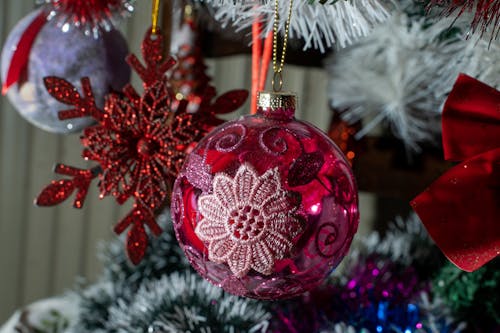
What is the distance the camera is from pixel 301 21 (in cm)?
56

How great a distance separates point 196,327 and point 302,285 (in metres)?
0.17

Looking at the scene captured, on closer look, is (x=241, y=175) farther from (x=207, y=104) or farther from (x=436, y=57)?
(x=436, y=57)

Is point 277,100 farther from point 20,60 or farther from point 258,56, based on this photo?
point 20,60

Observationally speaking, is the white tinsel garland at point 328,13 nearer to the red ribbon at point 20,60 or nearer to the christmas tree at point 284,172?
the christmas tree at point 284,172

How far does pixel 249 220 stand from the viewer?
1.31 feet

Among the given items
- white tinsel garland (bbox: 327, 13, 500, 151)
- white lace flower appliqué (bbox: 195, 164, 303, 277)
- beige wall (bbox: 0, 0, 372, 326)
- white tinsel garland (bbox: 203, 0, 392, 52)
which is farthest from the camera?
beige wall (bbox: 0, 0, 372, 326)

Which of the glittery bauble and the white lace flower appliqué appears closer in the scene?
the white lace flower appliqué

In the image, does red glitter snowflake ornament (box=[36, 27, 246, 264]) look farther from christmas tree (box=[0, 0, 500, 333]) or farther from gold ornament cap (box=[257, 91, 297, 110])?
gold ornament cap (box=[257, 91, 297, 110])

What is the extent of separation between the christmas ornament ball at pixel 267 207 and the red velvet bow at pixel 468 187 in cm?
6

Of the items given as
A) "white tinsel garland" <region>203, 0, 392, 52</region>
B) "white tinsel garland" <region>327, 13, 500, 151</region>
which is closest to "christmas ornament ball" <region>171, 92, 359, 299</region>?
"white tinsel garland" <region>203, 0, 392, 52</region>

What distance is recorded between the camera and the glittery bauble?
1.85 ft

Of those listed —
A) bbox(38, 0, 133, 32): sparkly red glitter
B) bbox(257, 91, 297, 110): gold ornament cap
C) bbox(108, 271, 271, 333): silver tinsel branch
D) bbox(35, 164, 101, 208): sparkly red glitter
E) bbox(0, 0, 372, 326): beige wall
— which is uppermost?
bbox(38, 0, 133, 32): sparkly red glitter

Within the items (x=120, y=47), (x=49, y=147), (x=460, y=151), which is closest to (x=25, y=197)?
(x=49, y=147)

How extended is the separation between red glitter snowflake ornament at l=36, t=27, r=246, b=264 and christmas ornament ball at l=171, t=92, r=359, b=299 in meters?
0.10
